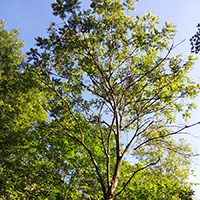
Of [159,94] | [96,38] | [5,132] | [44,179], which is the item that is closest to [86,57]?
[96,38]

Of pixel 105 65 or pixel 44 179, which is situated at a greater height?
pixel 105 65

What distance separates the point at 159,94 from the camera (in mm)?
6535

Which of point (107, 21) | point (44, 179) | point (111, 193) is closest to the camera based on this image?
point (111, 193)

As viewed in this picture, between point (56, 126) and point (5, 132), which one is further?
point (5, 132)

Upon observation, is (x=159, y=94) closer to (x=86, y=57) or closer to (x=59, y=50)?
(x=86, y=57)

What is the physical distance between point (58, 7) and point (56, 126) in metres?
4.91

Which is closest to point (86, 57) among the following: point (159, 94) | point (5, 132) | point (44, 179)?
point (159, 94)

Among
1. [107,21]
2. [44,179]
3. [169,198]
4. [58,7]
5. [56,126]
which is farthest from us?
[169,198]

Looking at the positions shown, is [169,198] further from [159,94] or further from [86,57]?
[86,57]

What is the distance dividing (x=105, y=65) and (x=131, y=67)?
3.83 feet

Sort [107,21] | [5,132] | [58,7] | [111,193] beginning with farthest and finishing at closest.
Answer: [5,132] < [107,21] < [58,7] < [111,193]

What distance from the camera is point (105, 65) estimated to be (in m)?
6.97

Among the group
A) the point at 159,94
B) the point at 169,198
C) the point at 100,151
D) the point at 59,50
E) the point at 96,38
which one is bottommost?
the point at 169,198

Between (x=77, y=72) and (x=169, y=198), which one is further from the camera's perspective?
(x=169, y=198)
